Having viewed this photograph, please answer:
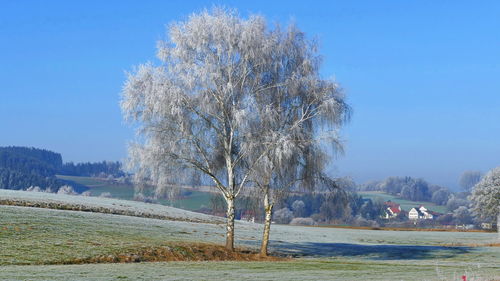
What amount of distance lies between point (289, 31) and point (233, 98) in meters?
6.95

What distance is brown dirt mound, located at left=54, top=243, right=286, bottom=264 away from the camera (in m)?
37.9

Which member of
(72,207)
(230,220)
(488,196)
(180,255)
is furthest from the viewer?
(488,196)

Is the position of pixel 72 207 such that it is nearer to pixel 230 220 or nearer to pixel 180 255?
pixel 230 220

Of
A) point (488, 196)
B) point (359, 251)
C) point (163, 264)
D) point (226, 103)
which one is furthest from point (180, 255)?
point (488, 196)

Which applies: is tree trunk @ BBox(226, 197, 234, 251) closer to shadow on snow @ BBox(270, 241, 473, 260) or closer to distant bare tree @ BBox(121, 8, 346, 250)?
distant bare tree @ BBox(121, 8, 346, 250)

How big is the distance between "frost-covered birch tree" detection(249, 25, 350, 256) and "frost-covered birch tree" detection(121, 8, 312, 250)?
0.83 m

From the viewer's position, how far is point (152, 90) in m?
42.0

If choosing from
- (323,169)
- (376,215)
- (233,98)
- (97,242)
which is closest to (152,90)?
(233,98)

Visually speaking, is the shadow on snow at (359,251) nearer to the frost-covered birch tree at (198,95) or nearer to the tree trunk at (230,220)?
the tree trunk at (230,220)

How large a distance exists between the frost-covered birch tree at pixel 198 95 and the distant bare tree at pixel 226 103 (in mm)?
70

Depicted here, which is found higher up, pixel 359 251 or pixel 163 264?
pixel 359 251

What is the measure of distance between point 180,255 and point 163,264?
5660 millimetres

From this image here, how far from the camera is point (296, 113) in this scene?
45.8 m

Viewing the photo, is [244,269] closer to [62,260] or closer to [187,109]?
[62,260]
